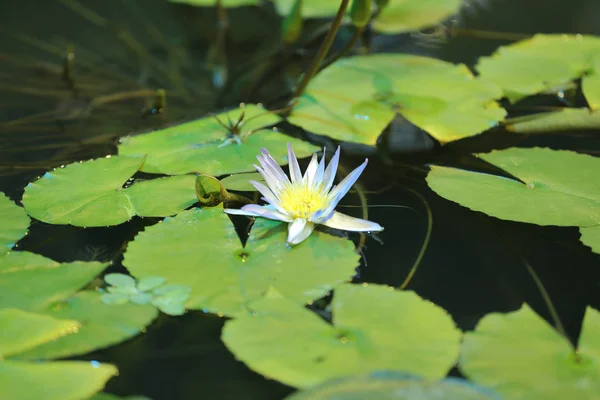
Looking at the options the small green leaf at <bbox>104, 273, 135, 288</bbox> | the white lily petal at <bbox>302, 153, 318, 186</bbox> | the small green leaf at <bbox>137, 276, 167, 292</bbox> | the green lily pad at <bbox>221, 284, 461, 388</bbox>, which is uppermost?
the white lily petal at <bbox>302, 153, 318, 186</bbox>

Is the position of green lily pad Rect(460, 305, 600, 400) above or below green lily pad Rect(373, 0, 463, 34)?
below

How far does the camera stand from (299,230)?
1545 mm

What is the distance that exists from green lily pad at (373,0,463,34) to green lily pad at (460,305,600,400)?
7.08 feet

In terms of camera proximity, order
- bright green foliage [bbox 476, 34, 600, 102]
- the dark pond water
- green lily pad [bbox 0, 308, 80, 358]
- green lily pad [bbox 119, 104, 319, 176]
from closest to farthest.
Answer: green lily pad [bbox 0, 308, 80, 358] < the dark pond water < green lily pad [bbox 119, 104, 319, 176] < bright green foliage [bbox 476, 34, 600, 102]

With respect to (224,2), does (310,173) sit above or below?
below

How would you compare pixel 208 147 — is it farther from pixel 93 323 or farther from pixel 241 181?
pixel 93 323

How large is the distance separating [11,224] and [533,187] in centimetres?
156

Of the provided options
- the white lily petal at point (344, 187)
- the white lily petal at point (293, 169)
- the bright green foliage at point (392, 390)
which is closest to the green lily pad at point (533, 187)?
the white lily petal at point (344, 187)

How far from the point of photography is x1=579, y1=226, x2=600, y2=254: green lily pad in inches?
61.7

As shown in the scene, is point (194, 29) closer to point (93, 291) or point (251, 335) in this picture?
point (93, 291)

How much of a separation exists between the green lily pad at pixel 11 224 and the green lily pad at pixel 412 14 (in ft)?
7.01

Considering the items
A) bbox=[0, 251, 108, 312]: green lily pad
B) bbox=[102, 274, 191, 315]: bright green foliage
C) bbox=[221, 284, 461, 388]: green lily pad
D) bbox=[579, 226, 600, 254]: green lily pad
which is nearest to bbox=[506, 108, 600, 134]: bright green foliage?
bbox=[579, 226, 600, 254]: green lily pad

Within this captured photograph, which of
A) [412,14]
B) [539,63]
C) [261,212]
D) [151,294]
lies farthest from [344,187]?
[412,14]

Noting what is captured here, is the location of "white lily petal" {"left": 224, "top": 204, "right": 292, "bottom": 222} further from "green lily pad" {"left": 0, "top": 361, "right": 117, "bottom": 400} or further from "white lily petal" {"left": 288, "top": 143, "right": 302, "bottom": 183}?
"green lily pad" {"left": 0, "top": 361, "right": 117, "bottom": 400}
